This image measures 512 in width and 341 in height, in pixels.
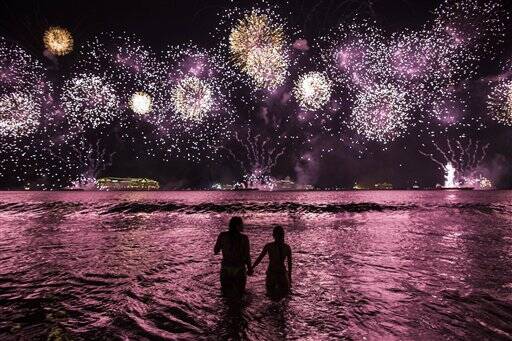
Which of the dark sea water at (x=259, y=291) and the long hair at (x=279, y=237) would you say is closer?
the dark sea water at (x=259, y=291)

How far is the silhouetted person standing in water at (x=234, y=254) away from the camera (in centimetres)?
916

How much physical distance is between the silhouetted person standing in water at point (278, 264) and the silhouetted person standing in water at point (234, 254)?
1.27 ft

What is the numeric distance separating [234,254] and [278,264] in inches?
43.0

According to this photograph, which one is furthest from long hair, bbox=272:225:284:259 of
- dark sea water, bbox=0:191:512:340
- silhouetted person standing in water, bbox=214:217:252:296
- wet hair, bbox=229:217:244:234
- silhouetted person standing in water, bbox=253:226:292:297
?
dark sea water, bbox=0:191:512:340

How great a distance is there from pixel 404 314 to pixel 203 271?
670 centimetres

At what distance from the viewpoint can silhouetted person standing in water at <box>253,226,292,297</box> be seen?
31.1ft

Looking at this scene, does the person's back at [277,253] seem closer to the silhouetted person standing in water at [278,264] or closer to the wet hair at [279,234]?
the silhouetted person standing in water at [278,264]

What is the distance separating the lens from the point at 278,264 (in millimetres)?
9602

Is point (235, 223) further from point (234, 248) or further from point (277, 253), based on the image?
point (277, 253)

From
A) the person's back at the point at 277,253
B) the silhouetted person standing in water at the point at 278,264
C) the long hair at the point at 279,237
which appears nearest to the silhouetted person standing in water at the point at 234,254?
the silhouetted person standing in water at the point at 278,264

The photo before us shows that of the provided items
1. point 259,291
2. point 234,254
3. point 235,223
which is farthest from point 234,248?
point 259,291

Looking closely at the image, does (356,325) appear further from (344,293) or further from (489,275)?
(489,275)

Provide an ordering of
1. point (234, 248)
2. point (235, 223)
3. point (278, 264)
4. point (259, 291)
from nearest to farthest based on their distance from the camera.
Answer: point (235, 223)
point (234, 248)
point (278, 264)
point (259, 291)

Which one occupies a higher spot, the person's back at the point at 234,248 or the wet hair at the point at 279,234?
the wet hair at the point at 279,234
